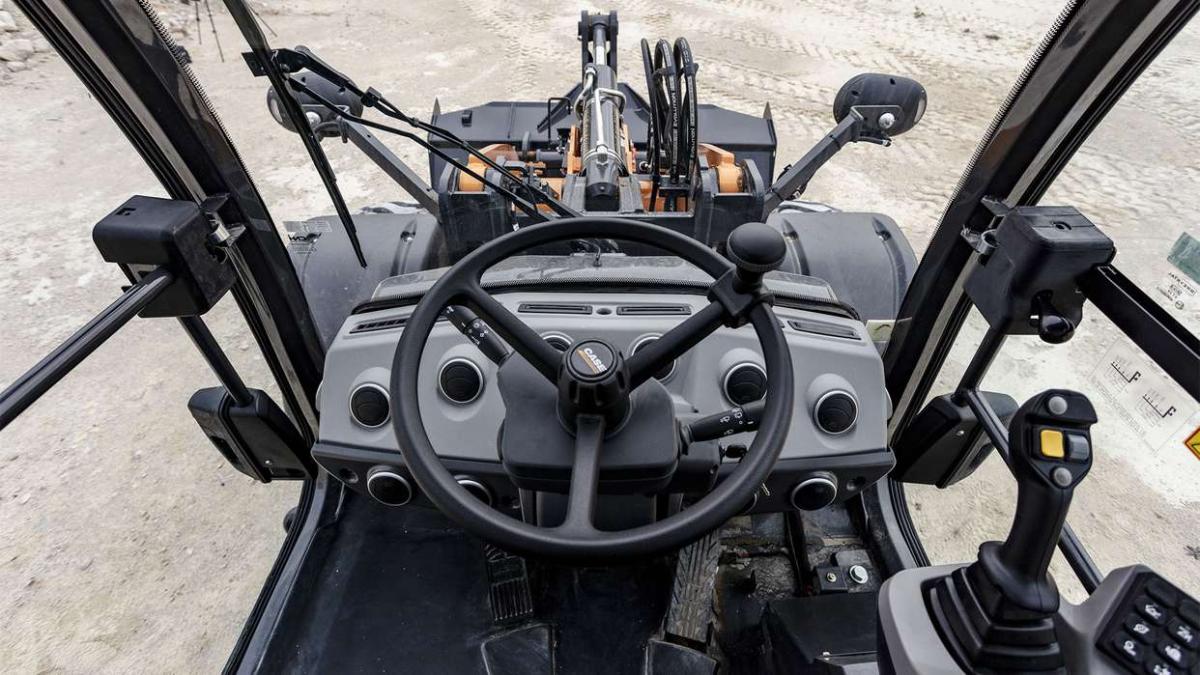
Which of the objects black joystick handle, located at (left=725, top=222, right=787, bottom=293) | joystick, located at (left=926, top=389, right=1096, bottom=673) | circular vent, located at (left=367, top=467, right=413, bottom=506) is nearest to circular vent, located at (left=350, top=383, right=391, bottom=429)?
circular vent, located at (left=367, top=467, right=413, bottom=506)

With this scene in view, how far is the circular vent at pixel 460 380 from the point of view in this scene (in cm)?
160

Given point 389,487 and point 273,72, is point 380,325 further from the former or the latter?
point 273,72

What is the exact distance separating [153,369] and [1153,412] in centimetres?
437

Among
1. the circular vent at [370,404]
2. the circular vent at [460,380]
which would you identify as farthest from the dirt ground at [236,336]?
the circular vent at [460,380]

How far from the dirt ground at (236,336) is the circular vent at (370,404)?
135cm

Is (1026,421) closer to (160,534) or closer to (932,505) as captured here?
(932,505)

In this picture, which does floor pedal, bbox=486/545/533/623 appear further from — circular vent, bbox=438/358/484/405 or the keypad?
the keypad

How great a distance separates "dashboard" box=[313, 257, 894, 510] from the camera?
162 cm

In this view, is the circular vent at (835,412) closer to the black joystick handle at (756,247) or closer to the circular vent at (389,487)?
the black joystick handle at (756,247)

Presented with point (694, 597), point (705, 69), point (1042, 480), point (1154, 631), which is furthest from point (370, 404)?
point (705, 69)

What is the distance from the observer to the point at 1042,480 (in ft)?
3.48

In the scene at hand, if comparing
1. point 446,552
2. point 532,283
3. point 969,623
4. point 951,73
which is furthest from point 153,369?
point 951,73

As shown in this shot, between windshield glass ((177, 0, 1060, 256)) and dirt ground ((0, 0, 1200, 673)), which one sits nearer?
dirt ground ((0, 0, 1200, 673))

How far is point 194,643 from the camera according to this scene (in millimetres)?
2346
